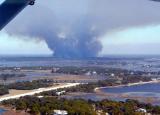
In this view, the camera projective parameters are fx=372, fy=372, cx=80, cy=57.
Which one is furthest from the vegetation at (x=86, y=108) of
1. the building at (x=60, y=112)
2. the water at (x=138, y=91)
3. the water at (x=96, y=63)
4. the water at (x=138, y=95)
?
the water at (x=96, y=63)

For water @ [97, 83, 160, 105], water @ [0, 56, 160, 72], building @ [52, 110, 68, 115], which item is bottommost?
water @ [97, 83, 160, 105]

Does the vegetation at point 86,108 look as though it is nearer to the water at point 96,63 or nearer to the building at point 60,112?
the building at point 60,112

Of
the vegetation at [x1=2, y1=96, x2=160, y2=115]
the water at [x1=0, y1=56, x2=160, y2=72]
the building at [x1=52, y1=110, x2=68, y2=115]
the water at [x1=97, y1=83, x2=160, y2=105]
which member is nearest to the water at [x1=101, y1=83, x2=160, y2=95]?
the water at [x1=97, y1=83, x2=160, y2=105]

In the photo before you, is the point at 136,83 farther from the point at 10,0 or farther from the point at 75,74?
the point at 10,0

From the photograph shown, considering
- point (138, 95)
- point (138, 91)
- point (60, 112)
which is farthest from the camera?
point (138, 91)

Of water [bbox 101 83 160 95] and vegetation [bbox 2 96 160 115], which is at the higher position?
vegetation [bbox 2 96 160 115]

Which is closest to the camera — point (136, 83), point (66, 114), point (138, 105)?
point (66, 114)

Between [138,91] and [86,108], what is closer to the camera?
[86,108]

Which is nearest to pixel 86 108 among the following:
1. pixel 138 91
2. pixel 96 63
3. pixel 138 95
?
pixel 138 95

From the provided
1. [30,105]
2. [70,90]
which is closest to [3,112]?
[30,105]

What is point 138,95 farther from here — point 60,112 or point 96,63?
point 96,63

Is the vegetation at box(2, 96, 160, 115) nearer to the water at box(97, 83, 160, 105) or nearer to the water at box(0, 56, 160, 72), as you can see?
the water at box(97, 83, 160, 105)
